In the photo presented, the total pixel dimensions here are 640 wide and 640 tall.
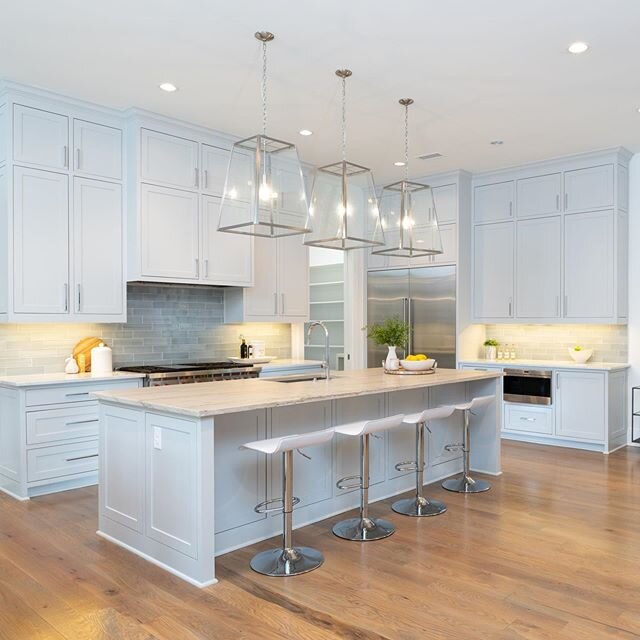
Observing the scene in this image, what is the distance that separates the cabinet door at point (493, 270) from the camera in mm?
6844

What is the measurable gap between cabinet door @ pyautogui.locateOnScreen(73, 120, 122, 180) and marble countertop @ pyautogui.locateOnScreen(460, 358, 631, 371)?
164 inches

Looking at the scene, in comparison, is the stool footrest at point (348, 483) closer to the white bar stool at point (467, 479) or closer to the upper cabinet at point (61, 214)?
the white bar stool at point (467, 479)

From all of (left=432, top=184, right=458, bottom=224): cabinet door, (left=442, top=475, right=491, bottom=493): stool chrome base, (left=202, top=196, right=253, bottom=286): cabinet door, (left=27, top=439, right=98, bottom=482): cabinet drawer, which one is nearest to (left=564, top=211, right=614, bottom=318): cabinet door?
(left=432, top=184, right=458, bottom=224): cabinet door

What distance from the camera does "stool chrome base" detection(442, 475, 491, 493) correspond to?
4.62m

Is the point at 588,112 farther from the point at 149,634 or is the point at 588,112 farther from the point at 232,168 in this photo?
the point at 149,634

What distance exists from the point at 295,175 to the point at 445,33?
1.22 meters

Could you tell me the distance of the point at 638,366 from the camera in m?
6.30

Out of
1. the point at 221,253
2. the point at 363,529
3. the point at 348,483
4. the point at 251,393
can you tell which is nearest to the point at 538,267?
the point at 221,253

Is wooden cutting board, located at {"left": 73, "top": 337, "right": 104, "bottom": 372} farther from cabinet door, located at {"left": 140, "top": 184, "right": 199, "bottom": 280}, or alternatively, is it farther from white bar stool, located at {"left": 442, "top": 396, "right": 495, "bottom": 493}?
white bar stool, located at {"left": 442, "top": 396, "right": 495, "bottom": 493}

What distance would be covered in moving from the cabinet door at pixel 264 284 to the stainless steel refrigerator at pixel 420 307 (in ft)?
5.13

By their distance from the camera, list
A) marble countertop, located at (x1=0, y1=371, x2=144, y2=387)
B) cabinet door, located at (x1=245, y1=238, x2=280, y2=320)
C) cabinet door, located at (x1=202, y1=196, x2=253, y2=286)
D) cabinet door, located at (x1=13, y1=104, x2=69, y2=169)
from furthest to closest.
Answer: cabinet door, located at (x1=245, y1=238, x2=280, y2=320)
cabinet door, located at (x1=202, y1=196, x2=253, y2=286)
cabinet door, located at (x1=13, y1=104, x2=69, y2=169)
marble countertop, located at (x1=0, y1=371, x2=144, y2=387)

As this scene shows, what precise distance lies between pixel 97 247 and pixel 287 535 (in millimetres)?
2950

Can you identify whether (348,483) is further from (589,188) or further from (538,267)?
(589,188)

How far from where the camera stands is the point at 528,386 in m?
6.45
